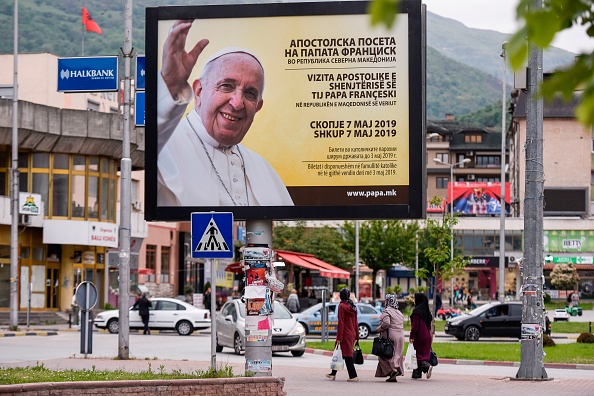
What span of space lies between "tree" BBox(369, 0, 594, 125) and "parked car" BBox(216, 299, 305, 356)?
84.3ft

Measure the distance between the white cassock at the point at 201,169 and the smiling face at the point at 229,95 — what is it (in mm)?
155

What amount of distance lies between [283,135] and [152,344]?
1816cm

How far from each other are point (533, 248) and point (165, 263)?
60.3m

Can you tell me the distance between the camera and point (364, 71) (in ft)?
57.1

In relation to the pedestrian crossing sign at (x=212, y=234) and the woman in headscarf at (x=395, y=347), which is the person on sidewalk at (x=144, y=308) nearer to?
the woman in headscarf at (x=395, y=347)

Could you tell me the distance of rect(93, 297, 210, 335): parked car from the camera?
42188 mm

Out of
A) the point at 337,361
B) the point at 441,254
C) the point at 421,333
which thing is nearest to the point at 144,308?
the point at 441,254

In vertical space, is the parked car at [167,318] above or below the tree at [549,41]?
below

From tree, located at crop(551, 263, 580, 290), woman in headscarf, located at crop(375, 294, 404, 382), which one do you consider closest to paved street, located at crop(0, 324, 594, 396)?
woman in headscarf, located at crop(375, 294, 404, 382)

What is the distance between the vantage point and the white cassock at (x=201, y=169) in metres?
17.6

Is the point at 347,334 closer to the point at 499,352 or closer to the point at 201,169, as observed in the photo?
the point at 201,169

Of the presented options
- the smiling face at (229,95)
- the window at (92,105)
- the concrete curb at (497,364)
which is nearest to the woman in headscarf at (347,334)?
the smiling face at (229,95)

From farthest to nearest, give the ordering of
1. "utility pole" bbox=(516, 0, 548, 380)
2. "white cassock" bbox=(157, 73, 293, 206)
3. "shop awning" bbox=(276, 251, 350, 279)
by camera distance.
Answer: "shop awning" bbox=(276, 251, 350, 279), "utility pole" bbox=(516, 0, 548, 380), "white cassock" bbox=(157, 73, 293, 206)

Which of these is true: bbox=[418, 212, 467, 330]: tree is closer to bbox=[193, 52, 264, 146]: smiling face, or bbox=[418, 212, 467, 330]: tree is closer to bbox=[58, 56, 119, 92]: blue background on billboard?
bbox=[58, 56, 119, 92]: blue background on billboard
